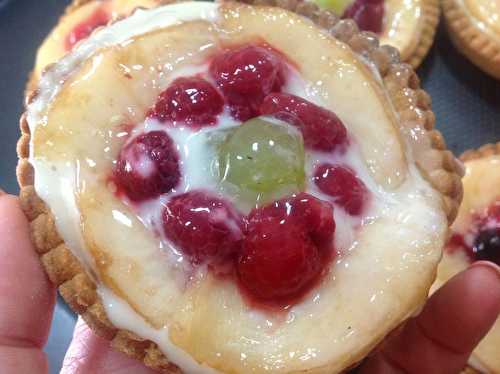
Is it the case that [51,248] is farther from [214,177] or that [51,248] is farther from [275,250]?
[275,250]

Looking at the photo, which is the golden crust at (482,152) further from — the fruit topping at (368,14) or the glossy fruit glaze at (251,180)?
the glossy fruit glaze at (251,180)

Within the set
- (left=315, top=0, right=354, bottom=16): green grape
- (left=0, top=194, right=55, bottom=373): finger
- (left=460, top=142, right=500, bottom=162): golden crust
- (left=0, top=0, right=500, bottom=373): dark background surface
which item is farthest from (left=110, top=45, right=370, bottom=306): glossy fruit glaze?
(left=0, top=0, right=500, bottom=373): dark background surface

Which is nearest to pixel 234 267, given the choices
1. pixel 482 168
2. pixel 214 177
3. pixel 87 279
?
pixel 214 177

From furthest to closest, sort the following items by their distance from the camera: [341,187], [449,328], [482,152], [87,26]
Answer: [87,26] → [482,152] → [449,328] → [341,187]

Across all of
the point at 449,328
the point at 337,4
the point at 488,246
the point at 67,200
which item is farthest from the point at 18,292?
the point at 337,4

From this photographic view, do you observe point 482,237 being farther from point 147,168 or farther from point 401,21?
point 147,168

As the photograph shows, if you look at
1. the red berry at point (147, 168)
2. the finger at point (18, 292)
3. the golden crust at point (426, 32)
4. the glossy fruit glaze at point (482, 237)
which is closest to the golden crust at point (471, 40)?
the golden crust at point (426, 32)
